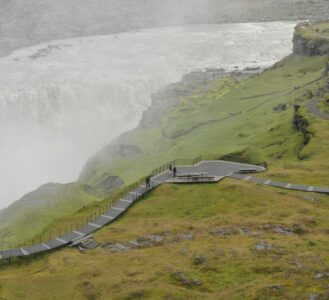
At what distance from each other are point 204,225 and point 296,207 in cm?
1103

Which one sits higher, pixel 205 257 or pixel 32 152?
pixel 205 257

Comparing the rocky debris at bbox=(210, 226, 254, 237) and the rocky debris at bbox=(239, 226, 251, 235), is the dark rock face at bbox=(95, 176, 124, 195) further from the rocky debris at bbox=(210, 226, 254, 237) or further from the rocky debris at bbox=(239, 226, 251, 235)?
the rocky debris at bbox=(239, 226, 251, 235)

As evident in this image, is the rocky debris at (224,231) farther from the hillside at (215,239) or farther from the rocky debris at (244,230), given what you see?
the rocky debris at (244,230)

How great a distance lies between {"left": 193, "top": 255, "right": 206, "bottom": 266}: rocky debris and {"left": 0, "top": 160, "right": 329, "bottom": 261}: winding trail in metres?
15.0

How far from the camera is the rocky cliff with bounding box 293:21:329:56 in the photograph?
6442 inches

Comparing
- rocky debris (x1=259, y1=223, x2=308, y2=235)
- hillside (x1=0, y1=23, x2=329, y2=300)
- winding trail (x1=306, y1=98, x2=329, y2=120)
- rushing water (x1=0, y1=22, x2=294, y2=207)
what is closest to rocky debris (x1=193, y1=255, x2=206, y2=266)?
hillside (x1=0, y1=23, x2=329, y2=300)

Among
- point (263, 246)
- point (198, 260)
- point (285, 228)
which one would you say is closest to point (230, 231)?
point (263, 246)

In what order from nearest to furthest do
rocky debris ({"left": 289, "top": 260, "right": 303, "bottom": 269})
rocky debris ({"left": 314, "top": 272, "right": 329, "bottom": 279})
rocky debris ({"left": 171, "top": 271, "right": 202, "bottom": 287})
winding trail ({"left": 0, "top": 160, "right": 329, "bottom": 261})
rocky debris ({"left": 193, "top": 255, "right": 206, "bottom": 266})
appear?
1. rocky debris ({"left": 314, "top": 272, "right": 329, "bottom": 279})
2. rocky debris ({"left": 171, "top": 271, "right": 202, "bottom": 287})
3. rocky debris ({"left": 289, "top": 260, "right": 303, "bottom": 269})
4. rocky debris ({"left": 193, "top": 255, "right": 206, "bottom": 266})
5. winding trail ({"left": 0, "top": 160, "right": 329, "bottom": 261})

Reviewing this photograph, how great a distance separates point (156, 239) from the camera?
189ft

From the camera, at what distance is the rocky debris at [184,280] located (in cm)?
4759

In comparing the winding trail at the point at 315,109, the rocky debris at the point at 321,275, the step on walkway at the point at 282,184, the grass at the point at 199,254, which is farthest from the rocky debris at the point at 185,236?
the winding trail at the point at 315,109

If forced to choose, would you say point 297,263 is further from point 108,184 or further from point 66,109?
point 66,109

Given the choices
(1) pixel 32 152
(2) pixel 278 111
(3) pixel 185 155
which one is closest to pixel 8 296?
(3) pixel 185 155

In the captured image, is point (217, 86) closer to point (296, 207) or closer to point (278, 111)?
point (278, 111)
